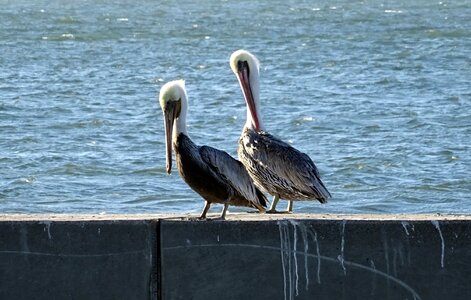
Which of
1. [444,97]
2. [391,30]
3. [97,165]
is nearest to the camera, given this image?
[97,165]

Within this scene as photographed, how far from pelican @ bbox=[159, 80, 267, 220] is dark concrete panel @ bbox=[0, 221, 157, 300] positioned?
1366 millimetres

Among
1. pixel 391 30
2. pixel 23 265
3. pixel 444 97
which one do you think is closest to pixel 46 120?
pixel 444 97

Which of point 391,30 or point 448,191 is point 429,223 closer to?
point 448,191

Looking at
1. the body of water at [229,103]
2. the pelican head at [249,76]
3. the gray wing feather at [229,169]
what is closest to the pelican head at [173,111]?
the gray wing feather at [229,169]

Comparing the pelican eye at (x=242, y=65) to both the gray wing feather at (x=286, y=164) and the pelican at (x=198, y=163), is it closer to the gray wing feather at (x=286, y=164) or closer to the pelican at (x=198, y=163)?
the gray wing feather at (x=286, y=164)

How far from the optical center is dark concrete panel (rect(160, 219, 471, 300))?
5488 millimetres

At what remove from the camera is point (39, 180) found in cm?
1479

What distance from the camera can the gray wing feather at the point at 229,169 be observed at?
6.96 metres

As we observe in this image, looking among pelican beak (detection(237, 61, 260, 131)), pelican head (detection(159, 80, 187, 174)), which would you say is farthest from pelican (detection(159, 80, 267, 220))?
pelican beak (detection(237, 61, 260, 131))

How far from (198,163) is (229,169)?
0.19 metres

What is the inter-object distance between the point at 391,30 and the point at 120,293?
2956cm

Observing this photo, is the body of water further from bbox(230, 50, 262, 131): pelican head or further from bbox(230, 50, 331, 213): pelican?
bbox(230, 50, 331, 213): pelican

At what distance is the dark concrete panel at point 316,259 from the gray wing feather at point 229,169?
1.40 metres

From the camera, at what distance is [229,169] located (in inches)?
277
